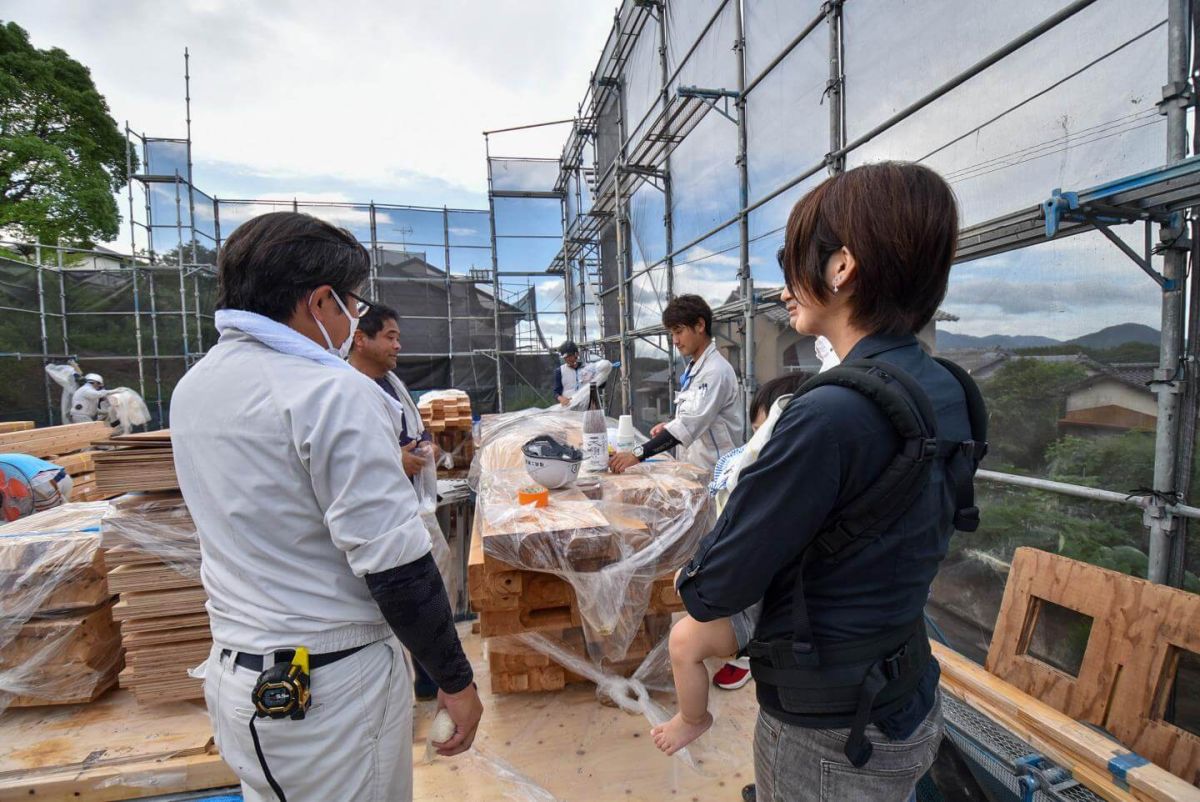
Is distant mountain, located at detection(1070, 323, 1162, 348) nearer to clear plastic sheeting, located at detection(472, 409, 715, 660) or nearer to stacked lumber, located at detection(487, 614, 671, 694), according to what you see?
clear plastic sheeting, located at detection(472, 409, 715, 660)

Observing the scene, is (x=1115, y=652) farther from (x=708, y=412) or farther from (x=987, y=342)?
(x=708, y=412)

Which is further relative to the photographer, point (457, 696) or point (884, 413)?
point (457, 696)

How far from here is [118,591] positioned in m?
2.15

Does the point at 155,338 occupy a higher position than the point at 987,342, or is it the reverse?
the point at 155,338

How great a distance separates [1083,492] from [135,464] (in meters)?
3.76

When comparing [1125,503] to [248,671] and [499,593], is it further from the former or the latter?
[248,671]

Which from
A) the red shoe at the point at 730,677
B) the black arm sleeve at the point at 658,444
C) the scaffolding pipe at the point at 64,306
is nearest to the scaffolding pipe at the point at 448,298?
the scaffolding pipe at the point at 64,306

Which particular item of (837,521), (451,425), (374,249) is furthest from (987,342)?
(374,249)

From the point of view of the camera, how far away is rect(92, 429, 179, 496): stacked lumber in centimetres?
204

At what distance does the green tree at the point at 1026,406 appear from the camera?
250 cm

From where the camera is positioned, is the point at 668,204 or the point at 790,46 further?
the point at 668,204

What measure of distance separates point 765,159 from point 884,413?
491cm

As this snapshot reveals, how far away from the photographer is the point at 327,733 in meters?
1.15

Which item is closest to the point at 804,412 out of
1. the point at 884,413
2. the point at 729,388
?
the point at 884,413
